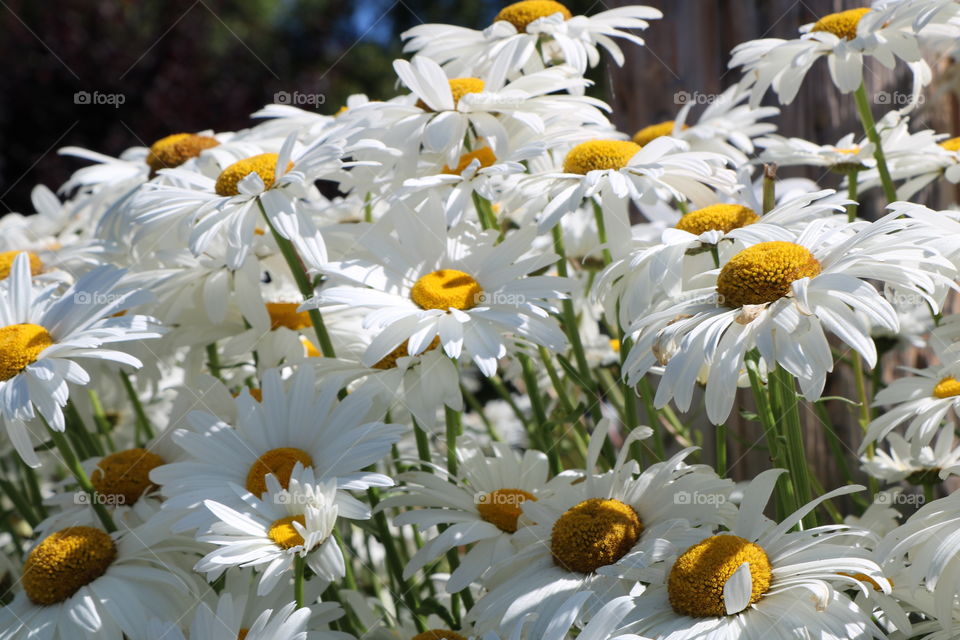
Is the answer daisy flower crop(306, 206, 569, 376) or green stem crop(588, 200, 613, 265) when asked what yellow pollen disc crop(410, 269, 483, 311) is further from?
green stem crop(588, 200, 613, 265)

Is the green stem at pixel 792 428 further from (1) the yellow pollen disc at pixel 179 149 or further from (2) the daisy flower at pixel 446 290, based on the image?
(1) the yellow pollen disc at pixel 179 149

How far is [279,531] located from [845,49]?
106 cm

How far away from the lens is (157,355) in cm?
152

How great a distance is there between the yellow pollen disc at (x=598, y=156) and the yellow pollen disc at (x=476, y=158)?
128mm

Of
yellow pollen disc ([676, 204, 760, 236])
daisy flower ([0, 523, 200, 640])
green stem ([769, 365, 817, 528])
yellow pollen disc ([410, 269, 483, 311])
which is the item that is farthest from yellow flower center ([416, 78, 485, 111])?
daisy flower ([0, 523, 200, 640])

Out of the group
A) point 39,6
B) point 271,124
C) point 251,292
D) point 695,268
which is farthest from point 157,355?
point 39,6

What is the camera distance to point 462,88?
147cm

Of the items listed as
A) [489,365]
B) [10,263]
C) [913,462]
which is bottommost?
[913,462]

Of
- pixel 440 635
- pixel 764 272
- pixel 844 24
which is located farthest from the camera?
pixel 844 24

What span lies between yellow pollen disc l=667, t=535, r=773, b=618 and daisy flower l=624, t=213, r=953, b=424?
0.13 metres

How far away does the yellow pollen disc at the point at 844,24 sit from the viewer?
1.48 meters

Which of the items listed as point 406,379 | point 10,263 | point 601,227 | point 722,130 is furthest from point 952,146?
point 10,263

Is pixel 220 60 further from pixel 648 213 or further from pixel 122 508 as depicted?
pixel 122 508

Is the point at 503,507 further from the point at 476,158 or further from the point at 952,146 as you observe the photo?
the point at 952,146
